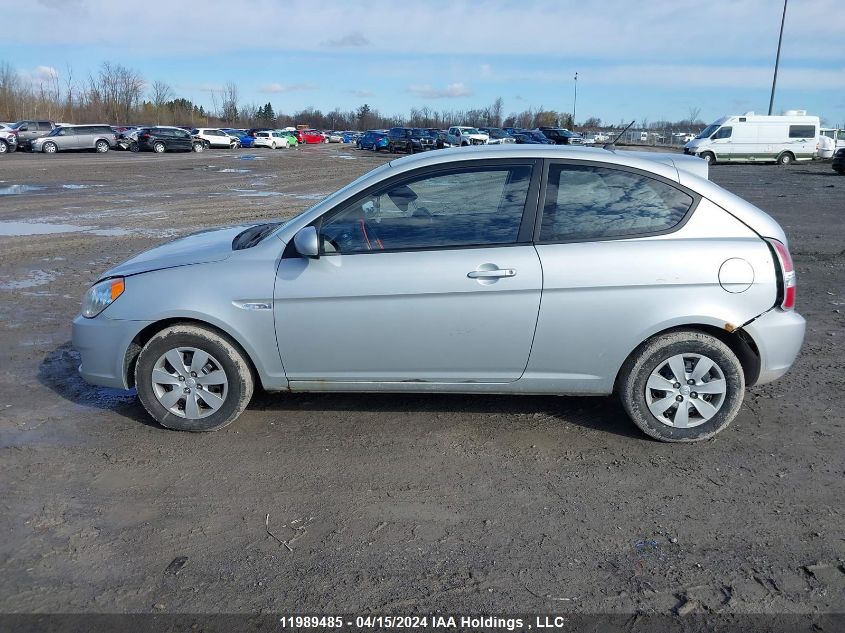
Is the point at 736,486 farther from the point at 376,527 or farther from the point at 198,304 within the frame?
the point at 198,304

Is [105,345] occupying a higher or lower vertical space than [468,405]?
higher

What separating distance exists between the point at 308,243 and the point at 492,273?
115cm

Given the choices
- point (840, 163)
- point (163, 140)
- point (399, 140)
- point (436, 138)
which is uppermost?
point (436, 138)

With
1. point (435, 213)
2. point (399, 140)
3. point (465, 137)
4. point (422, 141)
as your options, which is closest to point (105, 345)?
point (435, 213)

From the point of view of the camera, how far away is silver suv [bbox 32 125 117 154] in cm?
4219

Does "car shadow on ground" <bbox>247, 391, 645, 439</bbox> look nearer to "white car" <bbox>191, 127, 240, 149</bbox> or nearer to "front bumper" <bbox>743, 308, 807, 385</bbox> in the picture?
"front bumper" <bbox>743, 308, 807, 385</bbox>

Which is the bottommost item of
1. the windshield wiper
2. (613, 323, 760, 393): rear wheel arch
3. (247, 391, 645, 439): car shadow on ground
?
(247, 391, 645, 439): car shadow on ground

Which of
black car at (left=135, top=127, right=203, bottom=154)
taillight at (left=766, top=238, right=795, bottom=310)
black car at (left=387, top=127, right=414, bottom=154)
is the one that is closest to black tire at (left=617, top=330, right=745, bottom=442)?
taillight at (left=766, top=238, right=795, bottom=310)

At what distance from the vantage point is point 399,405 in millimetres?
5039

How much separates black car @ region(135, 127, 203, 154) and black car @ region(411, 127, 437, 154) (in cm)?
1579

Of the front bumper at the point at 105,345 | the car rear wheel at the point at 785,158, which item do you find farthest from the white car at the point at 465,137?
the front bumper at the point at 105,345

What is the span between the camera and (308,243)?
13.9 feet

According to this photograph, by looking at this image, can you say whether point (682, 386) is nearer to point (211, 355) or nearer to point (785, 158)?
point (211, 355)

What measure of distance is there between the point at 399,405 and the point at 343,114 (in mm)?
141626
